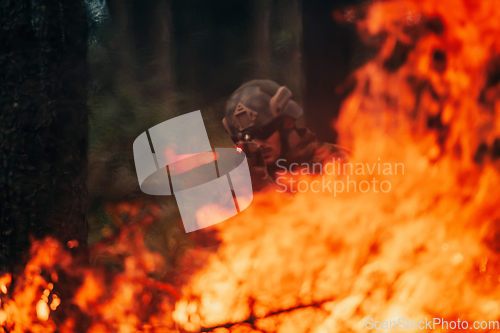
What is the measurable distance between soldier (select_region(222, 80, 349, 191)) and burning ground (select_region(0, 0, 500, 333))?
Result: 0.12 metres

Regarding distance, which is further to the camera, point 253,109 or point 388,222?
point 388,222

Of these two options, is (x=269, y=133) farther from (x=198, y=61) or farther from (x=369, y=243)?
(x=369, y=243)

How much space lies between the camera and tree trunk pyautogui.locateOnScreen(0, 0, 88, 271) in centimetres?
150

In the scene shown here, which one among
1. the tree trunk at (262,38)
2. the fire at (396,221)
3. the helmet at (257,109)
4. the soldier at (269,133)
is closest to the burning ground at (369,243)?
the fire at (396,221)

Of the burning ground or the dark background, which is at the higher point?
the dark background

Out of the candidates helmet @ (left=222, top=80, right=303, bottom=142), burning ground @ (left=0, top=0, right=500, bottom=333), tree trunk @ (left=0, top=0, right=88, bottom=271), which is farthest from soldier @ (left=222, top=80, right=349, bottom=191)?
tree trunk @ (left=0, top=0, right=88, bottom=271)

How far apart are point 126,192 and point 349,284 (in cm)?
123

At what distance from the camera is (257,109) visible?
1.51 metres

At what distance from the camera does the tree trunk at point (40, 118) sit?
1498mm

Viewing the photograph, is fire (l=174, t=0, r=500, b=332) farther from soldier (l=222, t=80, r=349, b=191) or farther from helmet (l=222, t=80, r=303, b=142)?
helmet (l=222, t=80, r=303, b=142)

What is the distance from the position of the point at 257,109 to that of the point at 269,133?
0.12 metres

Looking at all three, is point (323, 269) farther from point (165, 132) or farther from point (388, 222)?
point (165, 132)

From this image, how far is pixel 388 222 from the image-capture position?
1.64 meters

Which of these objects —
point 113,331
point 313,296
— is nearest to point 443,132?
point 313,296
